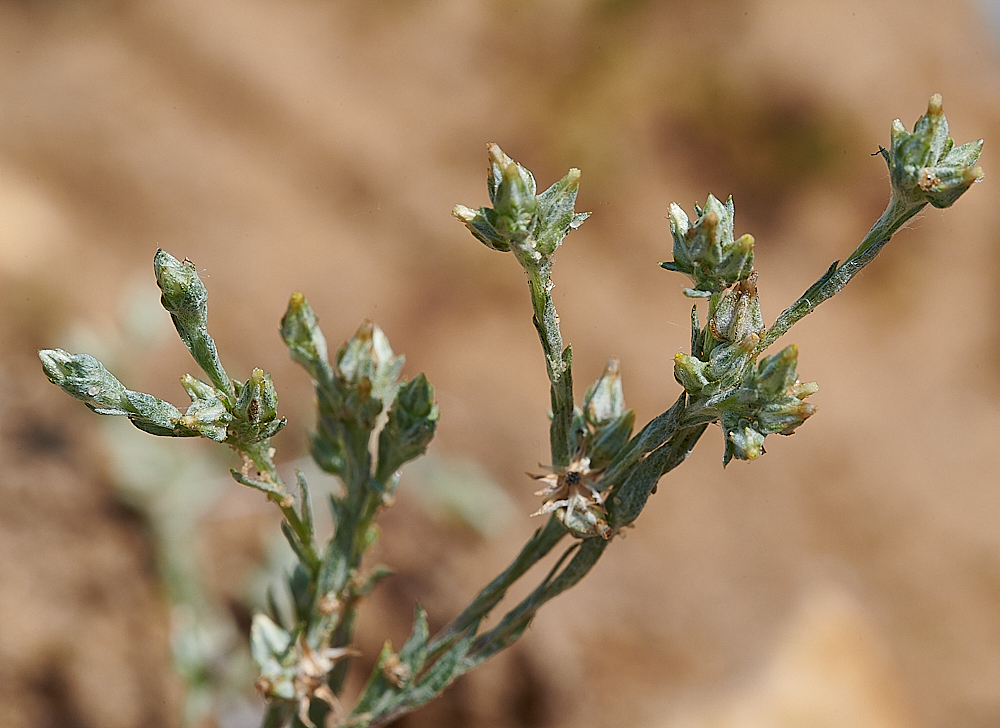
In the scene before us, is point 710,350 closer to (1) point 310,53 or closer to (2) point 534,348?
(2) point 534,348

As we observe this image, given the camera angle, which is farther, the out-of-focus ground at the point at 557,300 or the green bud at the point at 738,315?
the out-of-focus ground at the point at 557,300

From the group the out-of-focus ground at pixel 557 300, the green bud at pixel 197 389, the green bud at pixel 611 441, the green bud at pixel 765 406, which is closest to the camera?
the green bud at pixel 765 406

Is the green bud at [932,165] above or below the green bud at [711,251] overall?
above

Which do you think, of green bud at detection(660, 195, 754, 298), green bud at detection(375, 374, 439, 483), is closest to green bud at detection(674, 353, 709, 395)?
green bud at detection(660, 195, 754, 298)

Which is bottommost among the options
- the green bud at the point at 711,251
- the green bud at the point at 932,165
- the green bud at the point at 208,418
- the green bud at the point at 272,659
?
the green bud at the point at 272,659

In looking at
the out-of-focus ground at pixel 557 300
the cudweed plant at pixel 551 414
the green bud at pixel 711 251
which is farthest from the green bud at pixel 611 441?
the out-of-focus ground at pixel 557 300

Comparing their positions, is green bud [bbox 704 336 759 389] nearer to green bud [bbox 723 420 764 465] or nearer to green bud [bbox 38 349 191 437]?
green bud [bbox 723 420 764 465]

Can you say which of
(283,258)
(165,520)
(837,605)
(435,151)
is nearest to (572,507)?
(165,520)

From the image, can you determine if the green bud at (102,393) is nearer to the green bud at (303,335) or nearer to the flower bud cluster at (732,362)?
the green bud at (303,335)

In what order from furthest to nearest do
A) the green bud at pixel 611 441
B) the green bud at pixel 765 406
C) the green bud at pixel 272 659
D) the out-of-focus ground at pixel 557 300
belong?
the out-of-focus ground at pixel 557 300 < the green bud at pixel 272 659 < the green bud at pixel 611 441 < the green bud at pixel 765 406
